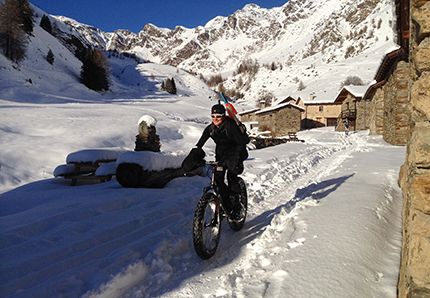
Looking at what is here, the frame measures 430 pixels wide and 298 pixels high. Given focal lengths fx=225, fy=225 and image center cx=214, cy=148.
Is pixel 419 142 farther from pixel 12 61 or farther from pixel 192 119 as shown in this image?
pixel 12 61

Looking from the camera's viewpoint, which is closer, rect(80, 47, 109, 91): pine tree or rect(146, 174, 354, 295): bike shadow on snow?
rect(146, 174, 354, 295): bike shadow on snow

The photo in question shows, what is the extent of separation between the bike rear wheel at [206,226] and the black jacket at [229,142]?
57 centimetres

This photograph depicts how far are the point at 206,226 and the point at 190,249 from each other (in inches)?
20.8

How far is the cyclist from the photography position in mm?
3084

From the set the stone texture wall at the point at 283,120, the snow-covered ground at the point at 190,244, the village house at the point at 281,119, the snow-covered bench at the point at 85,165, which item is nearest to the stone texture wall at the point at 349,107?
the village house at the point at 281,119

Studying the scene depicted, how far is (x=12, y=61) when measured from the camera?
2983cm

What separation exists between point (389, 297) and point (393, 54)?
15.7 meters

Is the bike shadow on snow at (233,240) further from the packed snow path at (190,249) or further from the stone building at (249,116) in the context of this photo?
the stone building at (249,116)

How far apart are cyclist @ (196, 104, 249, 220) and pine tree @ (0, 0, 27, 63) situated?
4017 cm

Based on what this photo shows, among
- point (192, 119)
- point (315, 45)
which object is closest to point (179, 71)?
point (192, 119)

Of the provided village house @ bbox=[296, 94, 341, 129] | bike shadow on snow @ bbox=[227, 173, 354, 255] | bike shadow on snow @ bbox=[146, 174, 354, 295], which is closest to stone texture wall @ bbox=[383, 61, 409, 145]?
bike shadow on snow @ bbox=[227, 173, 354, 255]

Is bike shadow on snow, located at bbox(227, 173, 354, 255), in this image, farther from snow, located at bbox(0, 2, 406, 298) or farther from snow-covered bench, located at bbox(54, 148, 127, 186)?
snow-covered bench, located at bbox(54, 148, 127, 186)

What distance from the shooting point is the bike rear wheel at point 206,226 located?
268 centimetres

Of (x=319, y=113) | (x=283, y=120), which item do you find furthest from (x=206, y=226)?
(x=319, y=113)
